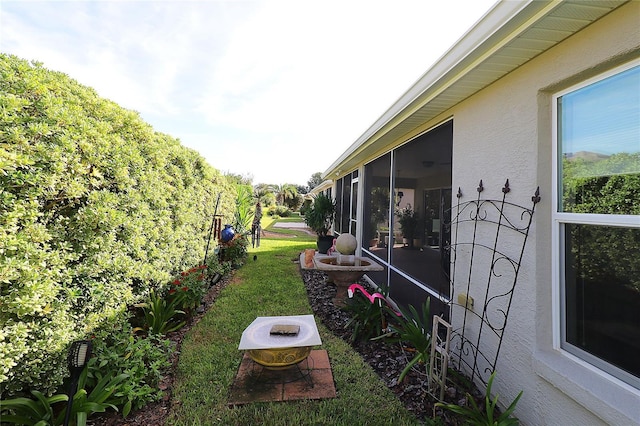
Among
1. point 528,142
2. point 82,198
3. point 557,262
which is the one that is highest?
point 528,142

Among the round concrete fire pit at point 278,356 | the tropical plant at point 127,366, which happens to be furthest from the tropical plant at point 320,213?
the tropical plant at point 127,366

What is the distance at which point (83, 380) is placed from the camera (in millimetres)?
2438

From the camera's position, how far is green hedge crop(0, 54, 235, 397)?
6.30 ft

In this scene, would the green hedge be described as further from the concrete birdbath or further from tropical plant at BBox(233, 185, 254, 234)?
tropical plant at BBox(233, 185, 254, 234)

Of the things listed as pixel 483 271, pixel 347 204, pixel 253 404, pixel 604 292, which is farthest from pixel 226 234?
pixel 604 292

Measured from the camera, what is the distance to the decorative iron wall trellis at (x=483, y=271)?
8.27 ft

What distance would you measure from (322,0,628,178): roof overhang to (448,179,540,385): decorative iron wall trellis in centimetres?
106

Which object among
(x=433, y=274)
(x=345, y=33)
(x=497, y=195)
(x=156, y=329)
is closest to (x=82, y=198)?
(x=156, y=329)

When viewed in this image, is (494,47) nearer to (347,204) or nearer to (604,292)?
(604,292)

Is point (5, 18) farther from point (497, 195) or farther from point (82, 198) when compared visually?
point (497, 195)

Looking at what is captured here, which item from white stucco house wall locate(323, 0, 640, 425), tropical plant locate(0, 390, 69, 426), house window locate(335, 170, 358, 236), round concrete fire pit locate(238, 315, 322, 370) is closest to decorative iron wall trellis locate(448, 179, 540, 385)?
white stucco house wall locate(323, 0, 640, 425)

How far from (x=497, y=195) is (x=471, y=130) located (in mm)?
879

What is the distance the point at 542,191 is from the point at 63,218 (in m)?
3.98

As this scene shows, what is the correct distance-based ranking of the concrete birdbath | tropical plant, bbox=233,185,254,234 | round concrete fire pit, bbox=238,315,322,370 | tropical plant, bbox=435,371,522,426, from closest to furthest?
tropical plant, bbox=435,371,522,426
round concrete fire pit, bbox=238,315,322,370
the concrete birdbath
tropical plant, bbox=233,185,254,234
